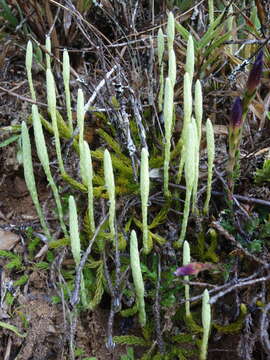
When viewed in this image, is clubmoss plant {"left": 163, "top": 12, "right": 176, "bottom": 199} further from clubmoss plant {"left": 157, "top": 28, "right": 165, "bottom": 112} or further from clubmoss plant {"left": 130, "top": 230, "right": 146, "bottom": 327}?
clubmoss plant {"left": 130, "top": 230, "right": 146, "bottom": 327}

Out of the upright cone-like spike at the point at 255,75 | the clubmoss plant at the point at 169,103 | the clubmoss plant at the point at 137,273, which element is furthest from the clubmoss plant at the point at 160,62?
the clubmoss plant at the point at 137,273

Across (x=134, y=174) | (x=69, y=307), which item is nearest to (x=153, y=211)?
(x=134, y=174)

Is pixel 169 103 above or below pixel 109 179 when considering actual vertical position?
above

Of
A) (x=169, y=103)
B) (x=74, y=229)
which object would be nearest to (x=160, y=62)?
(x=169, y=103)

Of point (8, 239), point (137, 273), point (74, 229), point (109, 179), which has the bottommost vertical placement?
point (8, 239)

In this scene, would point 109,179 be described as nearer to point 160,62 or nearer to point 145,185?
point 145,185

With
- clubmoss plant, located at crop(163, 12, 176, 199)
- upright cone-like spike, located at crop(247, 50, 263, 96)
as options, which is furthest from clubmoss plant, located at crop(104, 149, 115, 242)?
upright cone-like spike, located at crop(247, 50, 263, 96)

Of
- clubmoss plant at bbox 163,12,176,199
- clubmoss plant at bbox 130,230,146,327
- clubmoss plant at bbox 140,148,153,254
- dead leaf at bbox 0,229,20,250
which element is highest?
clubmoss plant at bbox 163,12,176,199

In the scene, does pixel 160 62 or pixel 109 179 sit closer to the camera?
pixel 109 179

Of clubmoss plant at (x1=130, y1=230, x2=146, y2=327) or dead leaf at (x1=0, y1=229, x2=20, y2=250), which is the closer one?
clubmoss plant at (x1=130, y1=230, x2=146, y2=327)
